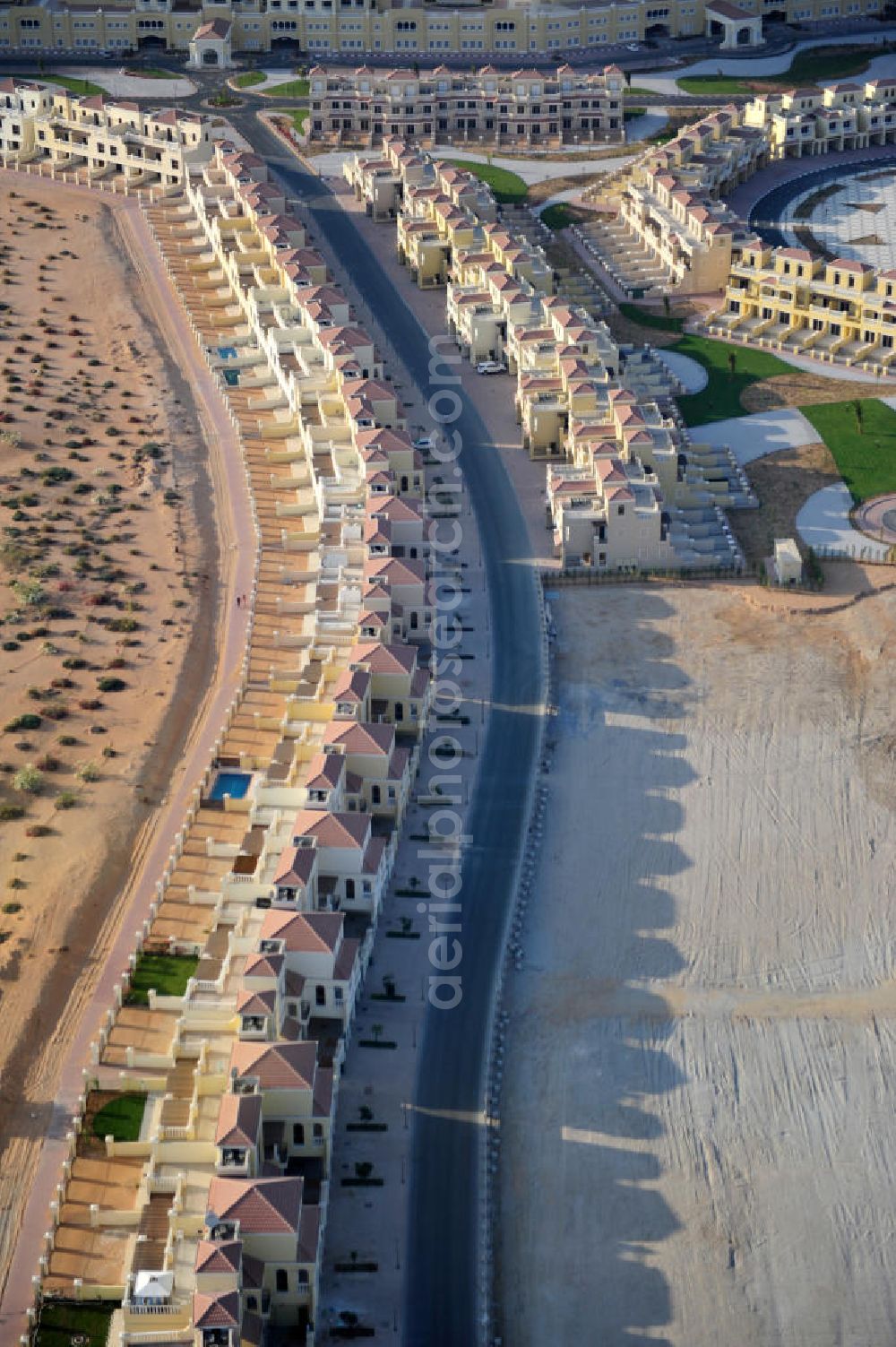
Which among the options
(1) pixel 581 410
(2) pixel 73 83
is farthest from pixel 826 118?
(1) pixel 581 410

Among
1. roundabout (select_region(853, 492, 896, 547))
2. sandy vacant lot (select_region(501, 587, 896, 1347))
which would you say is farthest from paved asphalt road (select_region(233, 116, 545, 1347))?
roundabout (select_region(853, 492, 896, 547))

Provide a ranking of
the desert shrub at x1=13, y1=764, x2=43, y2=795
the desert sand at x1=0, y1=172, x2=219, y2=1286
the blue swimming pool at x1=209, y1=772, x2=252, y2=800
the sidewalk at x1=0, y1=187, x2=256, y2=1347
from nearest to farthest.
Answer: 1. the sidewalk at x1=0, y1=187, x2=256, y2=1347
2. the desert sand at x1=0, y1=172, x2=219, y2=1286
3. the blue swimming pool at x1=209, y1=772, x2=252, y2=800
4. the desert shrub at x1=13, y1=764, x2=43, y2=795

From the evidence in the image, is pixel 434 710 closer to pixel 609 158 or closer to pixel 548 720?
pixel 548 720

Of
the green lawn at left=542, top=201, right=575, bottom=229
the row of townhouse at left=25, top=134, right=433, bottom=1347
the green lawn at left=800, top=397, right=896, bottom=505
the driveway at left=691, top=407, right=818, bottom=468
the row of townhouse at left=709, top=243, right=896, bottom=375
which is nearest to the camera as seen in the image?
the row of townhouse at left=25, top=134, right=433, bottom=1347

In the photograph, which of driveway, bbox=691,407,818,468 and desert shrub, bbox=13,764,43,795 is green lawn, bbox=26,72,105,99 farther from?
desert shrub, bbox=13,764,43,795

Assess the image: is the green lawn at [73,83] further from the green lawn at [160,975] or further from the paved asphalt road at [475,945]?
the green lawn at [160,975]

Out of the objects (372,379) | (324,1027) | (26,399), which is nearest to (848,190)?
(372,379)

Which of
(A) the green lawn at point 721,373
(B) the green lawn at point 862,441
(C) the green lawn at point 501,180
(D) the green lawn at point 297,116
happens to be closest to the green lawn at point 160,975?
(B) the green lawn at point 862,441
